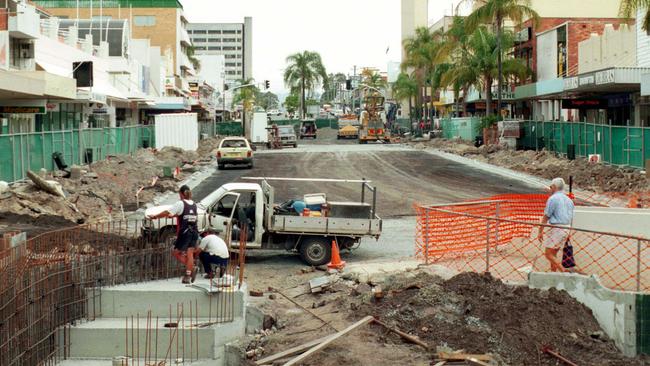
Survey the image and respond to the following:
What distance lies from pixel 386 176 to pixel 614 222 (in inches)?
1000

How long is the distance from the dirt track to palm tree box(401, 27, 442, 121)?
122 feet

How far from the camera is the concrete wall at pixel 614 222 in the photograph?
14664 millimetres

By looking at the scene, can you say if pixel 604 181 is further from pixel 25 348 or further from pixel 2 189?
pixel 25 348

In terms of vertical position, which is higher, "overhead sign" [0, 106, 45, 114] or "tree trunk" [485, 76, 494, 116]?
"tree trunk" [485, 76, 494, 116]

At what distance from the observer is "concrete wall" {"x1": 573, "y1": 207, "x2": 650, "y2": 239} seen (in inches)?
577

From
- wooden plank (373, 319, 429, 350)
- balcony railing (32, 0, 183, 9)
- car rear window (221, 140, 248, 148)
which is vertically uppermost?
balcony railing (32, 0, 183, 9)

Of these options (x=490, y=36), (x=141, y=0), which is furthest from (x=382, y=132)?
(x=141, y=0)

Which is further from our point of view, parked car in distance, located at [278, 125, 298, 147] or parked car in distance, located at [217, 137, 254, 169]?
parked car in distance, located at [278, 125, 298, 147]

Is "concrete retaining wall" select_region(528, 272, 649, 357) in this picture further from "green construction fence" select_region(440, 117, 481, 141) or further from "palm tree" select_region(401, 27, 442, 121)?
"palm tree" select_region(401, 27, 442, 121)

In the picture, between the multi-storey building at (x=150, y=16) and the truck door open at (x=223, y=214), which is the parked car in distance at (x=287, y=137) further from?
the truck door open at (x=223, y=214)

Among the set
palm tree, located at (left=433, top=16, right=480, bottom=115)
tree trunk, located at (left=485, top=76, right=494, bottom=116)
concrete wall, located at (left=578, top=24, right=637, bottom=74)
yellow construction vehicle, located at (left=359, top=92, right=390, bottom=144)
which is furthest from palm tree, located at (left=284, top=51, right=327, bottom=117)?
concrete wall, located at (left=578, top=24, right=637, bottom=74)

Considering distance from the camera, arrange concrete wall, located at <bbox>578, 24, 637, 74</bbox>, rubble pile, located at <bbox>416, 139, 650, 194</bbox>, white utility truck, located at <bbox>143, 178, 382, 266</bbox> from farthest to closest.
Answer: concrete wall, located at <bbox>578, 24, 637, 74</bbox> → rubble pile, located at <bbox>416, 139, 650, 194</bbox> → white utility truck, located at <bbox>143, 178, 382, 266</bbox>

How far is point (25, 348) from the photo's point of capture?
11.2 meters

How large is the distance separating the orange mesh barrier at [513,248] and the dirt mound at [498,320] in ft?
3.35
